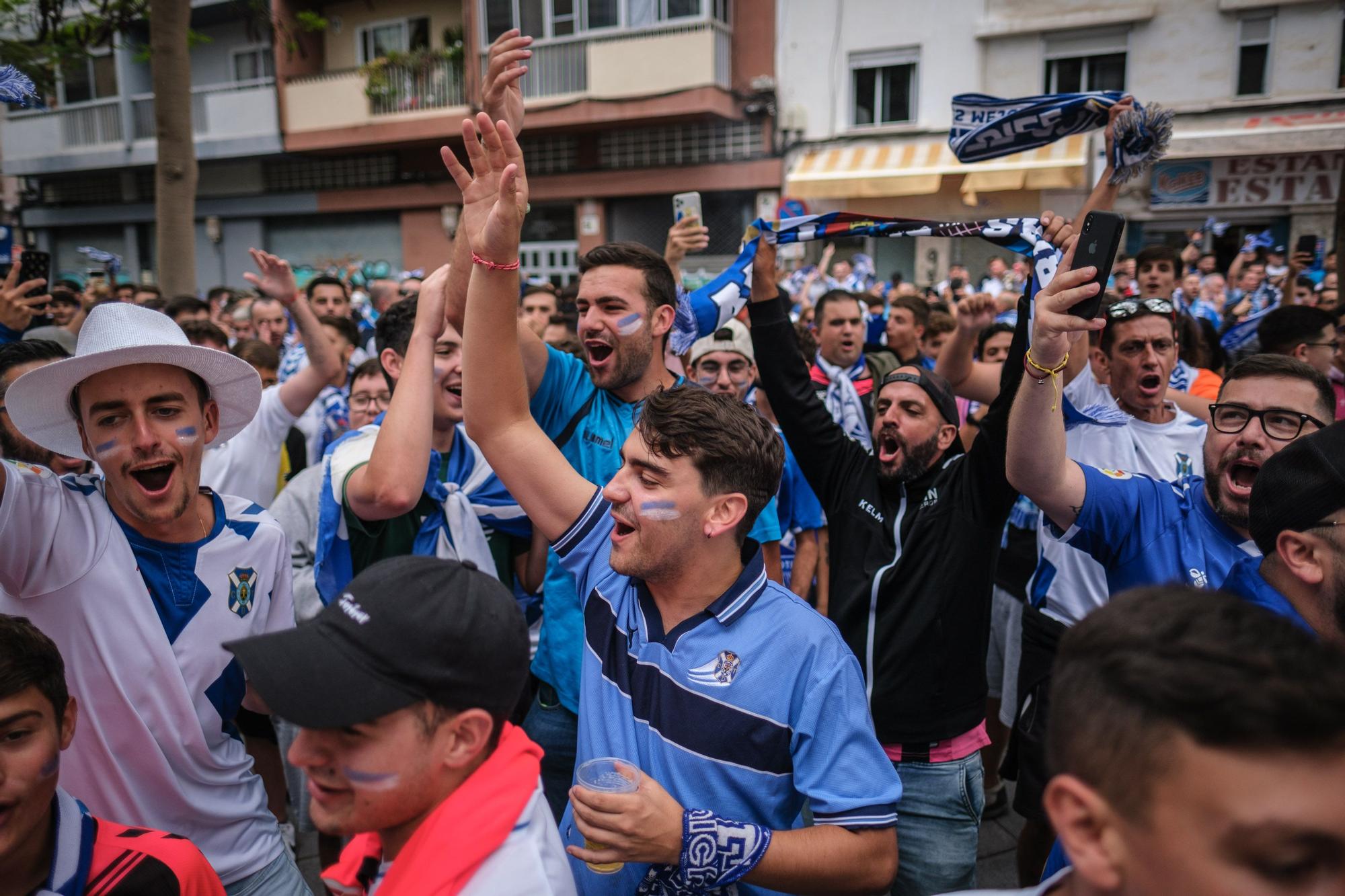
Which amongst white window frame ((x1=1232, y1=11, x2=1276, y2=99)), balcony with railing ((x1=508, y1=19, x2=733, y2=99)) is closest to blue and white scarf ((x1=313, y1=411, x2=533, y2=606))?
balcony with railing ((x1=508, y1=19, x2=733, y2=99))

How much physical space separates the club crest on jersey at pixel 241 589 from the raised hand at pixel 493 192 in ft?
3.22

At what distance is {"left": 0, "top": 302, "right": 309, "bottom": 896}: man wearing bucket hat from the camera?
1.96 meters

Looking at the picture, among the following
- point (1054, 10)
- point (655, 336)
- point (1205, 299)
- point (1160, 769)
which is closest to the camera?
point (1160, 769)

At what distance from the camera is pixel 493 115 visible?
258 centimetres

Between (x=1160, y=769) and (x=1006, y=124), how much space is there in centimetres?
353

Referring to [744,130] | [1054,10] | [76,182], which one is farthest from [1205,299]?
[76,182]

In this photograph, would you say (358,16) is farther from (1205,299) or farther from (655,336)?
(655,336)

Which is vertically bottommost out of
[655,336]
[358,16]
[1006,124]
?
[655,336]

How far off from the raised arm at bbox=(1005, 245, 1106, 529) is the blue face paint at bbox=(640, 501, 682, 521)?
1036 mm

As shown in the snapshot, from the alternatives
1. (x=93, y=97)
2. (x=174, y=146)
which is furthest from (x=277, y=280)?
(x=93, y=97)

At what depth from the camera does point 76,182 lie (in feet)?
82.2

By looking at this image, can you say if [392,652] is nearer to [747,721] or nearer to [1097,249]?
[747,721]

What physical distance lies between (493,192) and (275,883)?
1.80m

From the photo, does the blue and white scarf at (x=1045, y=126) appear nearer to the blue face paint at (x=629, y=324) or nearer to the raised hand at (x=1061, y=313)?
the raised hand at (x=1061, y=313)
